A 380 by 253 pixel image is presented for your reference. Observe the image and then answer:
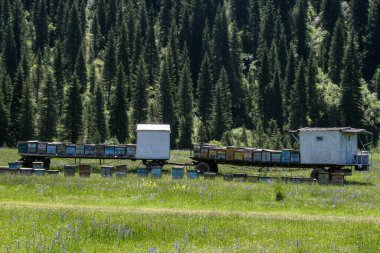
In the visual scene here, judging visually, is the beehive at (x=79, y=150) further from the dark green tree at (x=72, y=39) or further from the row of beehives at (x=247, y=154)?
the dark green tree at (x=72, y=39)

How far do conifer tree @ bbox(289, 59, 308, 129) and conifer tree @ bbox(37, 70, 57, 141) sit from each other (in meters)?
Answer: 46.9

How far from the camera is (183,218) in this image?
781 inches

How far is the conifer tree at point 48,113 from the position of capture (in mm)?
94562

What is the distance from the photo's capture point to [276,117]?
11481 cm

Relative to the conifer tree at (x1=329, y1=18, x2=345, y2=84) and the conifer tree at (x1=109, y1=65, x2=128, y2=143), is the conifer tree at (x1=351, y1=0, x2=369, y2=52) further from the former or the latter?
the conifer tree at (x1=109, y1=65, x2=128, y2=143)

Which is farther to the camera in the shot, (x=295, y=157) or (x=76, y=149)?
(x=76, y=149)

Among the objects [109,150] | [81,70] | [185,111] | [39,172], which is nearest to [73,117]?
[185,111]

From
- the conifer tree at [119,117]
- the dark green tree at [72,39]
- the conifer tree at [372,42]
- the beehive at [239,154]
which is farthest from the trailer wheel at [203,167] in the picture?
the dark green tree at [72,39]

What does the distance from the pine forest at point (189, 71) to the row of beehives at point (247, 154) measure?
45.0 m

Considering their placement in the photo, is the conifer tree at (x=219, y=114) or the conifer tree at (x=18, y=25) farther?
the conifer tree at (x=18, y=25)

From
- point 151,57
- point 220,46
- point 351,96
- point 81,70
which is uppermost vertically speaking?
point 220,46

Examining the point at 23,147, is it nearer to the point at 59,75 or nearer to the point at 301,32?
the point at 59,75

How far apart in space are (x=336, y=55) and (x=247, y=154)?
8589 cm

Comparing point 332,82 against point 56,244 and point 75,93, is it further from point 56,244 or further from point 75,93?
point 56,244
